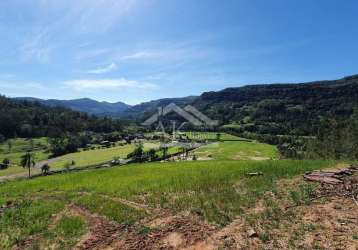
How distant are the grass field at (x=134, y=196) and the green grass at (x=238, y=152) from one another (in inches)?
→ 2964

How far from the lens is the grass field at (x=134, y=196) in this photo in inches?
605

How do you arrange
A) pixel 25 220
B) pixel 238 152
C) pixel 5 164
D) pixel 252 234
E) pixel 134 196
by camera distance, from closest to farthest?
pixel 252 234 → pixel 25 220 → pixel 134 196 → pixel 238 152 → pixel 5 164

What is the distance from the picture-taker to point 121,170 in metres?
33.8

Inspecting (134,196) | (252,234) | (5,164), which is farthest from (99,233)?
(5,164)

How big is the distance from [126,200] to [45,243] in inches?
264

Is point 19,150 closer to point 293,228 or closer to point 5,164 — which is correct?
point 5,164

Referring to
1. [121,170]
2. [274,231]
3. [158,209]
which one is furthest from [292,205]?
[121,170]

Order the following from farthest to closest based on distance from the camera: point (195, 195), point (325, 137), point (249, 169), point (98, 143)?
point (98, 143) < point (325, 137) < point (249, 169) < point (195, 195)

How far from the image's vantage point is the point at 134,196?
20312 millimetres

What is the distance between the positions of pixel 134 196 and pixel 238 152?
99.2 meters

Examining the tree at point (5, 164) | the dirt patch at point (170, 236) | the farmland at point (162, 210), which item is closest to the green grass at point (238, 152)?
the tree at point (5, 164)

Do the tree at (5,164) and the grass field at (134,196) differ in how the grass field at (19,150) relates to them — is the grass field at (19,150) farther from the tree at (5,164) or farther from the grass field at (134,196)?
the grass field at (134,196)

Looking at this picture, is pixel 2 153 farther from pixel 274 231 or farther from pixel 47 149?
pixel 274 231

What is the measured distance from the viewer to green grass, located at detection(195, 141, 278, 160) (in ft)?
348
